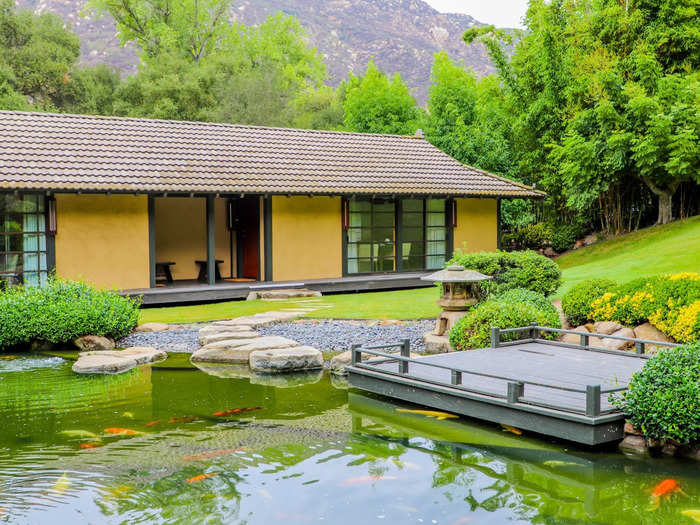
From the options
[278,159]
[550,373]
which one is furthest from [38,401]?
[278,159]

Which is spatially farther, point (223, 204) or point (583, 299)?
point (223, 204)

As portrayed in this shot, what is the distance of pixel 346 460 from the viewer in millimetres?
5969

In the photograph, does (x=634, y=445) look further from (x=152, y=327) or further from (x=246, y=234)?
(x=246, y=234)

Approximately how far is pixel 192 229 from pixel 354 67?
241 ft

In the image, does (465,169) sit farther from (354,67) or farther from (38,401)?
(354,67)

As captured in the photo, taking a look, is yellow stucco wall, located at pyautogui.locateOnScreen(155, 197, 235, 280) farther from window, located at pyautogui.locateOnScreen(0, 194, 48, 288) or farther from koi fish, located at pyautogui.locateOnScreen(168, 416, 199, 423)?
koi fish, located at pyautogui.locateOnScreen(168, 416, 199, 423)

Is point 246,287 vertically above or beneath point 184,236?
beneath

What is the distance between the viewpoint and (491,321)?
377 inches

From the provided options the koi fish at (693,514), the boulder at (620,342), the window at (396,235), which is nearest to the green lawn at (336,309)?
the window at (396,235)

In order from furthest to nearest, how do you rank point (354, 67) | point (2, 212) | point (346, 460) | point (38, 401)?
point (354, 67) < point (2, 212) < point (38, 401) < point (346, 460)

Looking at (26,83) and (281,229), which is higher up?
(26,83)

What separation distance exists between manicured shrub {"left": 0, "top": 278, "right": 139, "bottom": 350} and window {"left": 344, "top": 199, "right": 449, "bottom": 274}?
791 centimetres

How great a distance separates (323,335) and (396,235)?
25.5 feet

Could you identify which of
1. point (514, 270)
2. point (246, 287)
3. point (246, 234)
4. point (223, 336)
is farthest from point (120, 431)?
point (246, 234)
